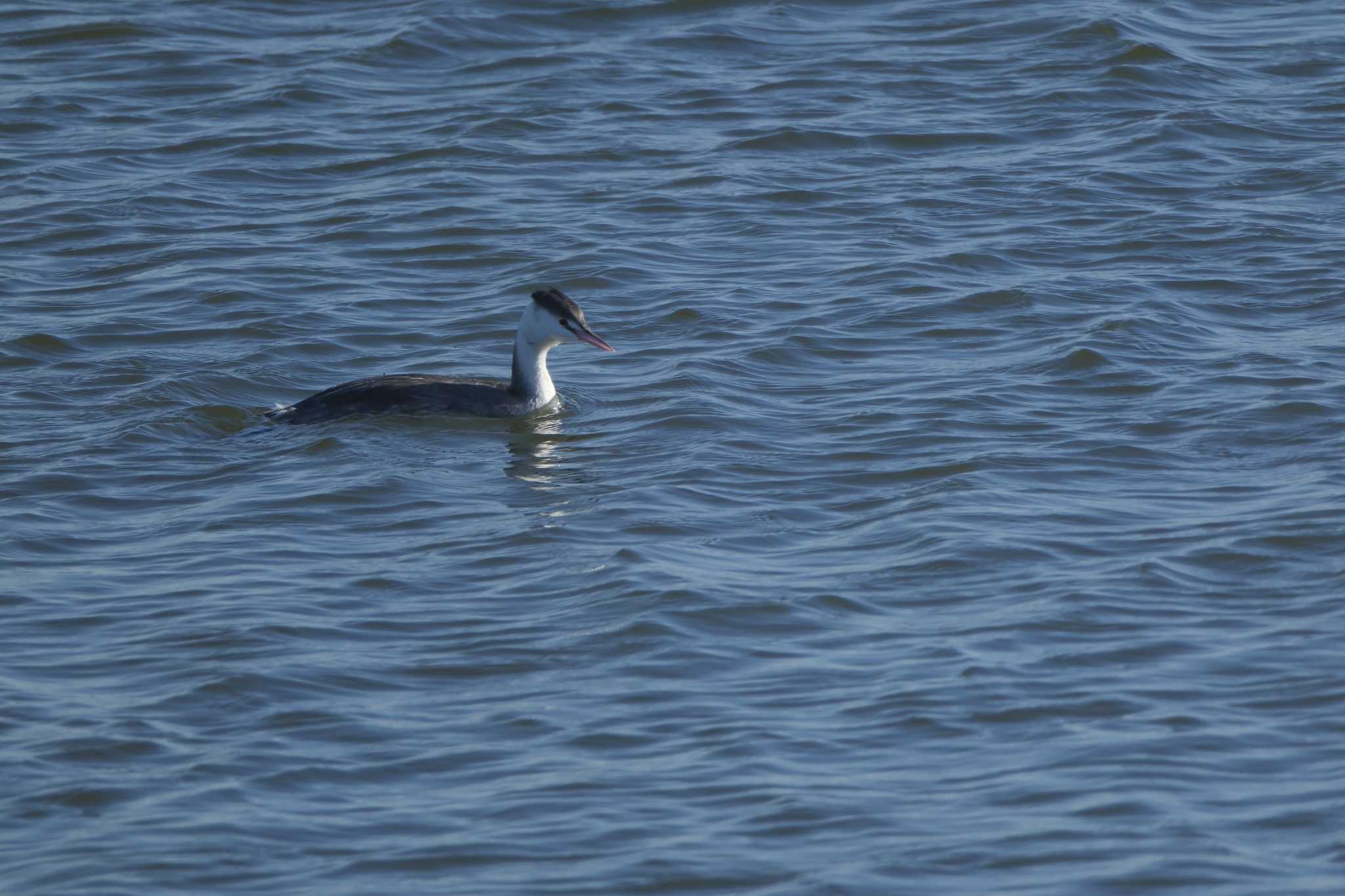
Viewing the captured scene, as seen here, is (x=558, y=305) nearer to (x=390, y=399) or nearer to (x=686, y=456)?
(x=390, y=399)

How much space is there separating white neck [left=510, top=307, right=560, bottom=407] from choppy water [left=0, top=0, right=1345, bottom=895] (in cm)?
29

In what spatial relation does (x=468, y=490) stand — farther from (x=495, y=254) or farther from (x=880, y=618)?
(x=495, y=254)

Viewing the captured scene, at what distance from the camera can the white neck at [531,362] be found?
12766 millimetres

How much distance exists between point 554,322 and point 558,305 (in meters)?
0.12

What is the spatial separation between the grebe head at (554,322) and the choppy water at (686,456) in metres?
0.49

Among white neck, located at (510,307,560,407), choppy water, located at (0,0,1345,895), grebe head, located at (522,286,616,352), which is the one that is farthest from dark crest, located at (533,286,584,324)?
choppy water, located at (0,0,1345,895)

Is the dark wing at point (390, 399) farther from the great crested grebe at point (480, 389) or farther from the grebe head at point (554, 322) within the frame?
the grebe head at point (554, 322)

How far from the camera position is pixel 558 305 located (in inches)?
499

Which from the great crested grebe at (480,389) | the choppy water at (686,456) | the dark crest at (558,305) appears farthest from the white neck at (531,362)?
the choppy water at (686,456)

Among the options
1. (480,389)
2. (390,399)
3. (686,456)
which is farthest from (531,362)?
(686,456)

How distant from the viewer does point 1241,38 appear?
2053 centimetres

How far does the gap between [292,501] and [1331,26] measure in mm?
13667

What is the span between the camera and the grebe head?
12680 mm

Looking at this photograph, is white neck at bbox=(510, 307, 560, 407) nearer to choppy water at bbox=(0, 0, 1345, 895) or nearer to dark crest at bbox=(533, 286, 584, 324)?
dark crest at bbox=(533, 286, 584, 324)
